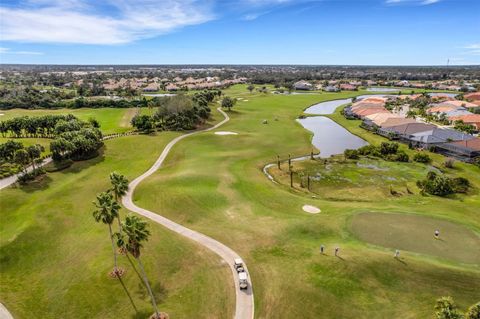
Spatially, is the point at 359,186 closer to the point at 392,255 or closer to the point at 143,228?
the point at 392,255

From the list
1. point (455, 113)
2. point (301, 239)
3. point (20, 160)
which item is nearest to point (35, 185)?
point (20, 160)

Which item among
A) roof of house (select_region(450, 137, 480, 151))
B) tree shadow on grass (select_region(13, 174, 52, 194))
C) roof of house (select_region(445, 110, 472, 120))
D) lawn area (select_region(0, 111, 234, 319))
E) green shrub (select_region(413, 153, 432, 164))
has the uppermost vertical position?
roof of house (select_region(445, 110, 472, 120))

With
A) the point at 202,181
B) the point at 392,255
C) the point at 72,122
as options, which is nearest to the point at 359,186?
the point at 392,255

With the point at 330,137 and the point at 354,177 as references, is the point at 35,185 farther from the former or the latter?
the point at 330,137

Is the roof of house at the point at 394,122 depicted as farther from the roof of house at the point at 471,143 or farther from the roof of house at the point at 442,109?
the roof of house at the point at 442,109

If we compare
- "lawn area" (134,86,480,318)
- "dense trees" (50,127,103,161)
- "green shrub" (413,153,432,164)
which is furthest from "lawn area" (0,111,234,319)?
"green shrub" (413,153,432,164)

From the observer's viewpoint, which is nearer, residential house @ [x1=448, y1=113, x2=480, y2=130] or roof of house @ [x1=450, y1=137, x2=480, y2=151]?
roof of house @ [x1=450, y1=137, x2=480, y2=151]

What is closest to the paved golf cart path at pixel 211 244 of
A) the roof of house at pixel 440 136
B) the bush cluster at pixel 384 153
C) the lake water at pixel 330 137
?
the bush cluster at pixel 384 153

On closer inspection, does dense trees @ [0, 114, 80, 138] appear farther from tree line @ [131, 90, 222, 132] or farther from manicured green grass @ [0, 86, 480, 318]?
manicured green grass @ [0, 86, 480, 318]
